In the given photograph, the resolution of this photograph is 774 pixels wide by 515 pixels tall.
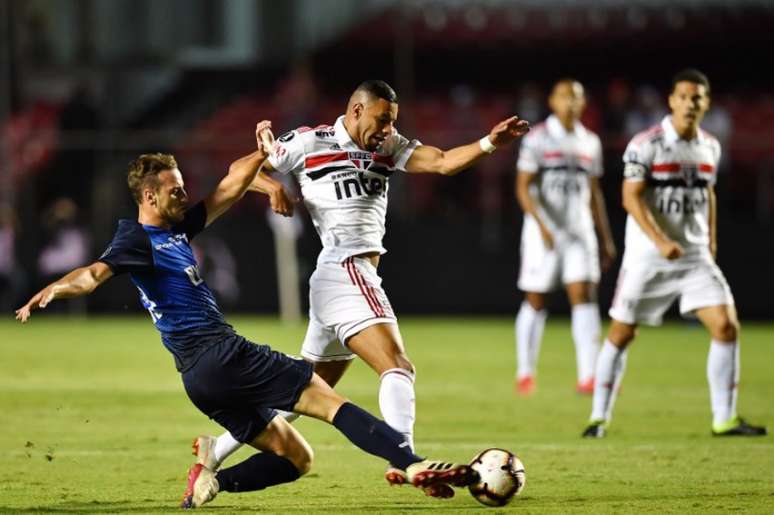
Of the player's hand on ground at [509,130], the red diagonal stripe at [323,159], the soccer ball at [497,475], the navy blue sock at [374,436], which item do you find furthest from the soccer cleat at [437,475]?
the red diagonal stripe at [323,159]

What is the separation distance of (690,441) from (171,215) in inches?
167

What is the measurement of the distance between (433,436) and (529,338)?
129 inches

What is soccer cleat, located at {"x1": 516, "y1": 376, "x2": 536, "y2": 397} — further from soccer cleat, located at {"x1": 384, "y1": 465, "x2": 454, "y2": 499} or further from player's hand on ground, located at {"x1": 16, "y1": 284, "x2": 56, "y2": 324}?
player's hand on ground, located at {"x1": 16, "y1": 284, "x2": 56, "y2": 324}

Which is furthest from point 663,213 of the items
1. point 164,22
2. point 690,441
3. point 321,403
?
point 164,22

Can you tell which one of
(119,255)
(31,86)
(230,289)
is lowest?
(230,289)

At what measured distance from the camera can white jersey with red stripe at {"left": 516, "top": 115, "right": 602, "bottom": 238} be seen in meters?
12.9

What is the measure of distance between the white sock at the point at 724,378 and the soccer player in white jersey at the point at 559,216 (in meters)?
2.82

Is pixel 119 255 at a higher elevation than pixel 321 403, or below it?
higher

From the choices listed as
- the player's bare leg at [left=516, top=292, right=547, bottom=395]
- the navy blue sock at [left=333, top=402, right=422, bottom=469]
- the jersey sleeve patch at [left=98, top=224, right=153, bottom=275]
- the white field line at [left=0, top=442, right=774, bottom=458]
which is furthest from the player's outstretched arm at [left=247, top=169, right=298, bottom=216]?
the player's bare leg at [left=516, top=292, right=547, bottom=395]

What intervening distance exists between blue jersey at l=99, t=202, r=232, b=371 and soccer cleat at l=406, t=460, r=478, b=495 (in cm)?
110

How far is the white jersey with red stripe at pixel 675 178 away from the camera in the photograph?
9.82 m

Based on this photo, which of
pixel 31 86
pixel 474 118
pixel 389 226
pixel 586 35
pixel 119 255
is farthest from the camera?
pixel 586 35

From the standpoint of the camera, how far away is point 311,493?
742 cm

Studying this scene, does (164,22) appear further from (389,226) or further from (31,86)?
(389,226)
